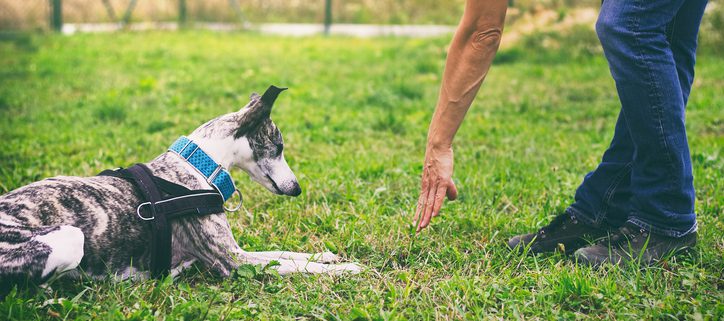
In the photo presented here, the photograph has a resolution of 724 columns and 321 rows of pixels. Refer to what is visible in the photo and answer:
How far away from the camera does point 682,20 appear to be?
2.77 meters

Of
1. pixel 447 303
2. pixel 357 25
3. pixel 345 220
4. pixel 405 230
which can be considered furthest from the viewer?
pixel 357 25

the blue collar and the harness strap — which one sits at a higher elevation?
the blue collar

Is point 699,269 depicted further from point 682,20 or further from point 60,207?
point 60,207

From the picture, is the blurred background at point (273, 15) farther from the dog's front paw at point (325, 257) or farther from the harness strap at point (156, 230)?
the harness strap at point (156, 230)

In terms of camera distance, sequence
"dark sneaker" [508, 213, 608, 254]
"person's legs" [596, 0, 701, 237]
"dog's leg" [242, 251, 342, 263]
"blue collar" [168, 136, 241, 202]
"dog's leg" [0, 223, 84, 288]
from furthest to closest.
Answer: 1. "dark sneaker" [508, 213, 608, 254]
2. "dog's leg" [242, 251, 342, 263]
3. "blue collar" [168, 136, 241, 202]
4. "person's legs" [596, 0, 701, 237]
5. "dog's leg" [0, 223, 84, 288]

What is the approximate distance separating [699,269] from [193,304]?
2.17 metres

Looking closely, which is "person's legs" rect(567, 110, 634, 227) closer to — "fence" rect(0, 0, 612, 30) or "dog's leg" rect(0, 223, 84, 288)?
"dog's leg" rect(0, 223, 84, 288)

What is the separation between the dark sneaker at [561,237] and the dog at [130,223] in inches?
34.4

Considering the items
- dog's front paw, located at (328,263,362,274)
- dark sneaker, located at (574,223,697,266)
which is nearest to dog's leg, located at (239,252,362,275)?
dog's front paw, located at (328,263,362,274)

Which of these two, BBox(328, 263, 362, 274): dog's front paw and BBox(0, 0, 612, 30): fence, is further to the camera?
BBox(0, 0, 612, 30): fence

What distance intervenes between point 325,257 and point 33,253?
1.26 metres

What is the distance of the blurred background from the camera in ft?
39.1

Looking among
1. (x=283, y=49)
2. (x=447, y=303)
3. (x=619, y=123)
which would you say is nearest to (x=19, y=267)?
(x=447, y=303)

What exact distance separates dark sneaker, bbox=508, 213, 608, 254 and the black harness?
151cm
